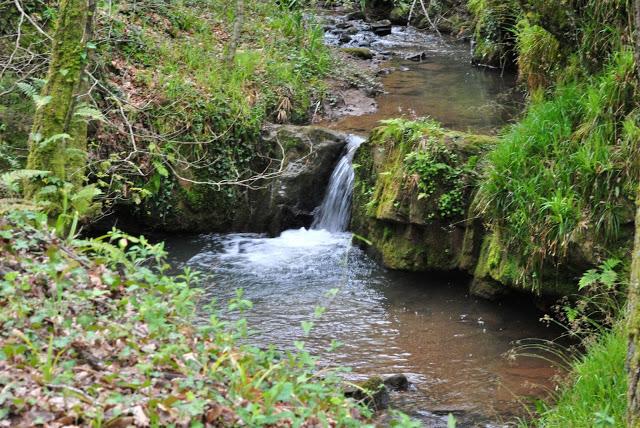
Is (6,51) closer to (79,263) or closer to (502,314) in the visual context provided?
(79,263)

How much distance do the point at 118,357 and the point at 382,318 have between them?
13.7 ft

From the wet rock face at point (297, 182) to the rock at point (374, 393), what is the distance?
4.67 metres

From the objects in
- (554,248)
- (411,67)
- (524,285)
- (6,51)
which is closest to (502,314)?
(524,285)

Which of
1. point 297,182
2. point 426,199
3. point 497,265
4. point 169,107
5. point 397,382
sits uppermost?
point 169,107

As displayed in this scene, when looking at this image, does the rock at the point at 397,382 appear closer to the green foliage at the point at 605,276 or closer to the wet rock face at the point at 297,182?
the green foliage at the point at 605,276

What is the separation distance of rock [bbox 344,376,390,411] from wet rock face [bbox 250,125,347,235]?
467 cm

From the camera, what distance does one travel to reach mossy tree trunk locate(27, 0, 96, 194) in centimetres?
623

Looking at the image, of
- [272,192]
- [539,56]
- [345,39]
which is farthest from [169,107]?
[345,39]

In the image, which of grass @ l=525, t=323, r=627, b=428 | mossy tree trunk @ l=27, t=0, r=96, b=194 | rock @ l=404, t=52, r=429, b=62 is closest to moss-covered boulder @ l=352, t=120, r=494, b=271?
grass @ l=525, t=323, r=627, b=428

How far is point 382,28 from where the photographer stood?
20922 millimetres

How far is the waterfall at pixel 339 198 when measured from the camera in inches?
402

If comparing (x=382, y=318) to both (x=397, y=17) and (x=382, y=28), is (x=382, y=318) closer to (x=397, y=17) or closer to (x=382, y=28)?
(x=382, y=28)

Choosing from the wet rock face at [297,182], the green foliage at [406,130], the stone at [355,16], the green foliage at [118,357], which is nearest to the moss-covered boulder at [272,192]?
the wet rock face at [297,182]

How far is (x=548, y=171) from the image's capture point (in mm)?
7082
